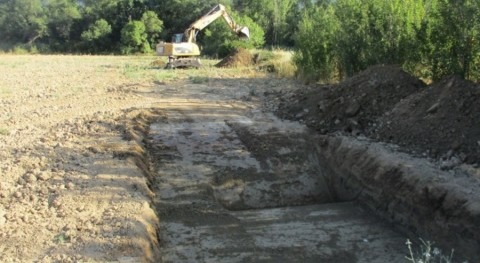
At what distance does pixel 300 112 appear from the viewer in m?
10.9

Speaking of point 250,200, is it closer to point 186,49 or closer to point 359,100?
point 359,100

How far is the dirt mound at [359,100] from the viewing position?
9352 millimetres

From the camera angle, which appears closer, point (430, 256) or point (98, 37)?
point (430, 256)

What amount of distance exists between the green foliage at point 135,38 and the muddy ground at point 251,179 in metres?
35.9

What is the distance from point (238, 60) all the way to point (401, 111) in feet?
51.9

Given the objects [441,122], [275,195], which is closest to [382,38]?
[441,122]

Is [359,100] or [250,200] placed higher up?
[359,100]

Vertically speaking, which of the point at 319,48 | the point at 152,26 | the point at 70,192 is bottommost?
the point at 70,192

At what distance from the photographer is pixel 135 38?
46094mm

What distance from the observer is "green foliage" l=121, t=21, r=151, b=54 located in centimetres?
4623

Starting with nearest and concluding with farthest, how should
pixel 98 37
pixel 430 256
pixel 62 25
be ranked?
pixel 430 256, pixel 98 37, pixel 62 25

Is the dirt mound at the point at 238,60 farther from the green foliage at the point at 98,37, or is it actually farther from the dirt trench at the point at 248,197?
the green foliage at the point at 98,37

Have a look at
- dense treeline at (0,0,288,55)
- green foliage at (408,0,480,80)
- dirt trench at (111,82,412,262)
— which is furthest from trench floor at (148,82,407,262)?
dense treeline at (0,0,288,55)

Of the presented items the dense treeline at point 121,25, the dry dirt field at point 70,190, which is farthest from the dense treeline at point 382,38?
the dense treeline at point 121,25
